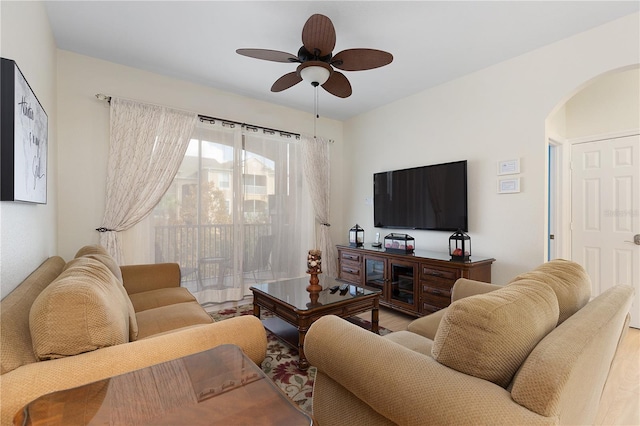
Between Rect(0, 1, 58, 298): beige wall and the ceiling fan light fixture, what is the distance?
1609mm

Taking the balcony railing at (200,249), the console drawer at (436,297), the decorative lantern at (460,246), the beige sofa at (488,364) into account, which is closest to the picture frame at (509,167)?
the decorative lantern at (460,246)

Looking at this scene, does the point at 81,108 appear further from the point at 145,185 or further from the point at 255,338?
the point at 255,338

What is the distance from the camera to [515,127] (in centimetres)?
292

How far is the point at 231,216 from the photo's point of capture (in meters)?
3.72

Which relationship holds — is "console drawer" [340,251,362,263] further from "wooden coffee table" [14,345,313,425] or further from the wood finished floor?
"wooden coffee table" [14,345,313,425]

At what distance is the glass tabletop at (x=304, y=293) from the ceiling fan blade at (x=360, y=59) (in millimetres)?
1874

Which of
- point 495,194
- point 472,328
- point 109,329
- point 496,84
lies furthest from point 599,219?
point 109,329

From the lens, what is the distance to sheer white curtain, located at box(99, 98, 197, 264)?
2.98 metres

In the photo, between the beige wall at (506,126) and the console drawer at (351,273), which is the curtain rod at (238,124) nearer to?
the beige wall at (506,126)

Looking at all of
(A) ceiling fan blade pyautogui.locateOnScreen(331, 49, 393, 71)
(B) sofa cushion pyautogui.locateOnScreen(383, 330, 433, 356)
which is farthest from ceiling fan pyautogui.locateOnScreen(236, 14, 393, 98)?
(B) sofa cushion pyautogui.locateOnScreen(383, 330, 433, 356)

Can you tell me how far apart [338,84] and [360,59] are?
1.27 ft

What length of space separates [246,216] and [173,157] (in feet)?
3.68

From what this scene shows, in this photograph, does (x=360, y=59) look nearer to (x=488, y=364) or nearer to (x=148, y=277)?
(x=488, y=364)

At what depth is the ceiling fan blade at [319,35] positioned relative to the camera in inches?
75.3
